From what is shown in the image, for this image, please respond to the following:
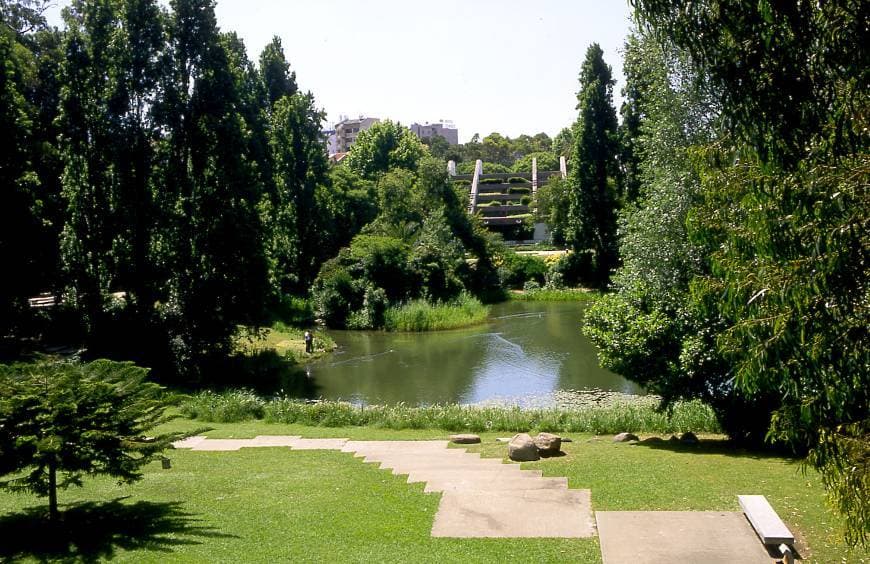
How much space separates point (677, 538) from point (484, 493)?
2644 millimetres

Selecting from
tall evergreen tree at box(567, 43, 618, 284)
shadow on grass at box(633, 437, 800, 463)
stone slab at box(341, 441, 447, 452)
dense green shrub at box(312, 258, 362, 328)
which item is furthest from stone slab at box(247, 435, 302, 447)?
tall evergreen tree at box(567, 43, 618, 284)

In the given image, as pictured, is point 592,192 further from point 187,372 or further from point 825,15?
point 825,15

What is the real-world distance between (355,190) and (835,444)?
4444cm

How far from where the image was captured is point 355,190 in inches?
1925

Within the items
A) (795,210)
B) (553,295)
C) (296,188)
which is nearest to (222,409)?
(795,210)

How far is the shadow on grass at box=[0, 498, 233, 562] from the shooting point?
26.5 ft

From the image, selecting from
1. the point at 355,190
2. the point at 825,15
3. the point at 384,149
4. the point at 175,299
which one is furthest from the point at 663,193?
the point at 384,149

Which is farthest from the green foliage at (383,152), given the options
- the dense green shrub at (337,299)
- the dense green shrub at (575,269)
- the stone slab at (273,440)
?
the stone slab at (273,440)

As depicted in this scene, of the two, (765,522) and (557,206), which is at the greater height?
(557,206)

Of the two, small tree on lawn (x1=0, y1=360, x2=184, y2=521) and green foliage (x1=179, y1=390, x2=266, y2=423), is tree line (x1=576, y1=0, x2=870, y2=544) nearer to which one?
small tree on lawn (x1=0, y1=360, x2=184, y2=521)

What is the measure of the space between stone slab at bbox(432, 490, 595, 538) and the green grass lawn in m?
0.18

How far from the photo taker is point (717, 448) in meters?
13.3

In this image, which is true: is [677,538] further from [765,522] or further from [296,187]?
[296,187]

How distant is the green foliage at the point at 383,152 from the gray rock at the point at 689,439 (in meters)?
51.8
